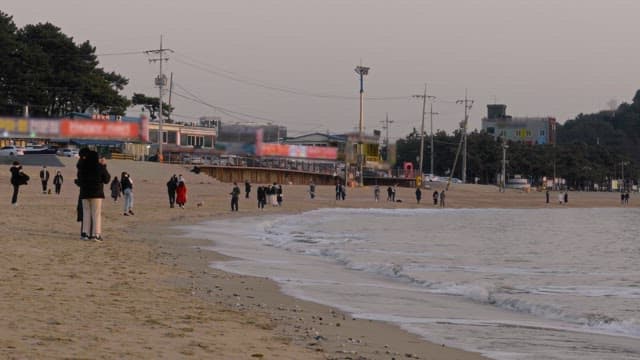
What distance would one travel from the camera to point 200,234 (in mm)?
27406

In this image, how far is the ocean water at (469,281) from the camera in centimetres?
1064

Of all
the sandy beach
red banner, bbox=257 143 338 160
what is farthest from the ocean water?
red banner, bbox=257 143 338 160

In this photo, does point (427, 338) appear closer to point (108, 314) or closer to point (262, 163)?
point (108, 314)

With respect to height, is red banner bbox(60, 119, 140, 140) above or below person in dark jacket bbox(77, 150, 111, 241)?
above

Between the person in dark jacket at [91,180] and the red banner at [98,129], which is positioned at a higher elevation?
the red banner at [98,129]

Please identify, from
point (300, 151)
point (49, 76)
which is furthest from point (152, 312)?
point (300, 151)

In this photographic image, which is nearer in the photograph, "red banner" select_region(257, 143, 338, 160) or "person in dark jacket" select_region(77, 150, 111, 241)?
"person in dark jacket" select_region(77, 150, 111, 241)

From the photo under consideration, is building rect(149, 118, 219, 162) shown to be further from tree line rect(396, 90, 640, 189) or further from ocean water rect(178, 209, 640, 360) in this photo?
ocean water rect(178, 209, 640, 360)

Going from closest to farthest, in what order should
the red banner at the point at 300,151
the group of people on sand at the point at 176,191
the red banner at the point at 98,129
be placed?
the group of people on sand at the point at 176,191
the red banner at the point at 98,129
the red banner at the point at 300,151

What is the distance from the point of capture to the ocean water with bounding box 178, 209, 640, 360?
419 inches

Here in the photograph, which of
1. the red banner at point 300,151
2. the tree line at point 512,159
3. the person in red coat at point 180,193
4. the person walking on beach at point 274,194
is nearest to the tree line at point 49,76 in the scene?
the red banner at point 300,151

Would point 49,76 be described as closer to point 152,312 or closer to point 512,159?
point 152,312

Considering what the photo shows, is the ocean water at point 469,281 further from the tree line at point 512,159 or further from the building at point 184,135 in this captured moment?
the tree line at point 512,159

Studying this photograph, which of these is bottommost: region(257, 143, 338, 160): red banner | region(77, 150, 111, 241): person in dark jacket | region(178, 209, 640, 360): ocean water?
region(178, 209, 640, 360): ocean water
